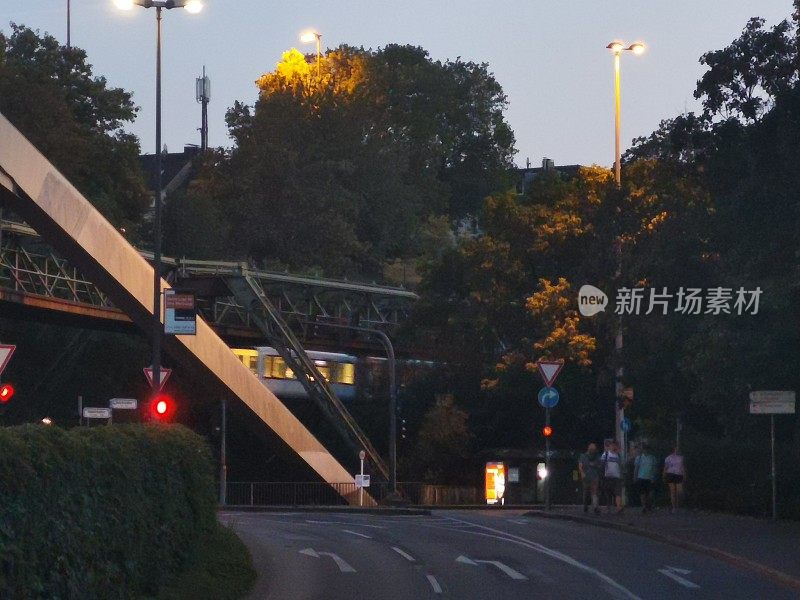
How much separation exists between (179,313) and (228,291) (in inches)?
1098

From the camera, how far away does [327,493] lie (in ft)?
181

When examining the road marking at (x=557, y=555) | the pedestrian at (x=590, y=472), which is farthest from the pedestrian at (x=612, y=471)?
the road marking at (x=557, y=555)

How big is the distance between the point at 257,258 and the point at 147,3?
179 ft

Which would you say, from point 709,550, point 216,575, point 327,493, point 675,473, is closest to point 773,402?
point 709,550

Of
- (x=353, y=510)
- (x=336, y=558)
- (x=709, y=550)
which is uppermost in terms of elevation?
(x=709, y=550)

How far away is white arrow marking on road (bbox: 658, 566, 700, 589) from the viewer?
57.0ft

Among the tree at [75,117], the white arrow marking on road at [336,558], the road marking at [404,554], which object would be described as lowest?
the white arrow marking on road at [336,558]

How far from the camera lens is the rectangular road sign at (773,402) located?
25.2 metres

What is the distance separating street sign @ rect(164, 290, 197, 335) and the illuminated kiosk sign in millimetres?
23082

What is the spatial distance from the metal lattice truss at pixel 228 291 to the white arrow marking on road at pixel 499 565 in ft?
119

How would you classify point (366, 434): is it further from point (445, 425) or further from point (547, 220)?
point (547, 220)

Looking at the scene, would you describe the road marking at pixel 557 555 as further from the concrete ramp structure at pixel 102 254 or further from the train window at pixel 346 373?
the train window at pixel 346 373

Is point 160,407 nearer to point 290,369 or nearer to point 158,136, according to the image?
point 158,136

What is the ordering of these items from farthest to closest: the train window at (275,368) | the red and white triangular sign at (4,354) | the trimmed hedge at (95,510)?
the train window at (275,368) → the red and white triangular sign at (4,354) → the trimmed hedge at (95,510)
